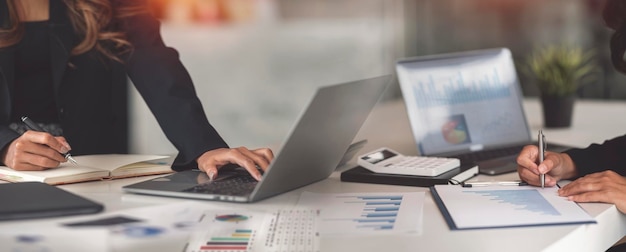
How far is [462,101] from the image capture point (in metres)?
2.09

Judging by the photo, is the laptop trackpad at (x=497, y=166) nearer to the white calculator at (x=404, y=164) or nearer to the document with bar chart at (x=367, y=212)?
the white calculator at (x=404, y=164)

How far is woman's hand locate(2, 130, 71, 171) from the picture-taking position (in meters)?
1.63

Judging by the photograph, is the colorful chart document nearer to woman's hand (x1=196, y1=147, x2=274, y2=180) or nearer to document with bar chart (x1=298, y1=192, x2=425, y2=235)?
document with bar chart (x1=298, y1=192, x2=425, y2=235)

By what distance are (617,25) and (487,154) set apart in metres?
0.43

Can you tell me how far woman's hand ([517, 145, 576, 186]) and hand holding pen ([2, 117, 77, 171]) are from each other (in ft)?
2.81

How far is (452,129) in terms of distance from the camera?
2.07 m

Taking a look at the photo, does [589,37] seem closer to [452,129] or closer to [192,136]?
[452,129]

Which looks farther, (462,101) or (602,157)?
(462,101)

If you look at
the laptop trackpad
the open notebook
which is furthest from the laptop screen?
the open notebook

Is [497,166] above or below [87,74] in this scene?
below

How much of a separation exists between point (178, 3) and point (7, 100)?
7.73 ft

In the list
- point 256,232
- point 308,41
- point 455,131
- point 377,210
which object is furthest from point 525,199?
point 308,41

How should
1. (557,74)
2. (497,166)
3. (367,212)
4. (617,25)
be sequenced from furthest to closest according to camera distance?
1. (557,74)
2. (617,25)
3. (497,166)
4. (367,212)

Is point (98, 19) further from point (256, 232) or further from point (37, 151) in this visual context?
point (256, 232)
